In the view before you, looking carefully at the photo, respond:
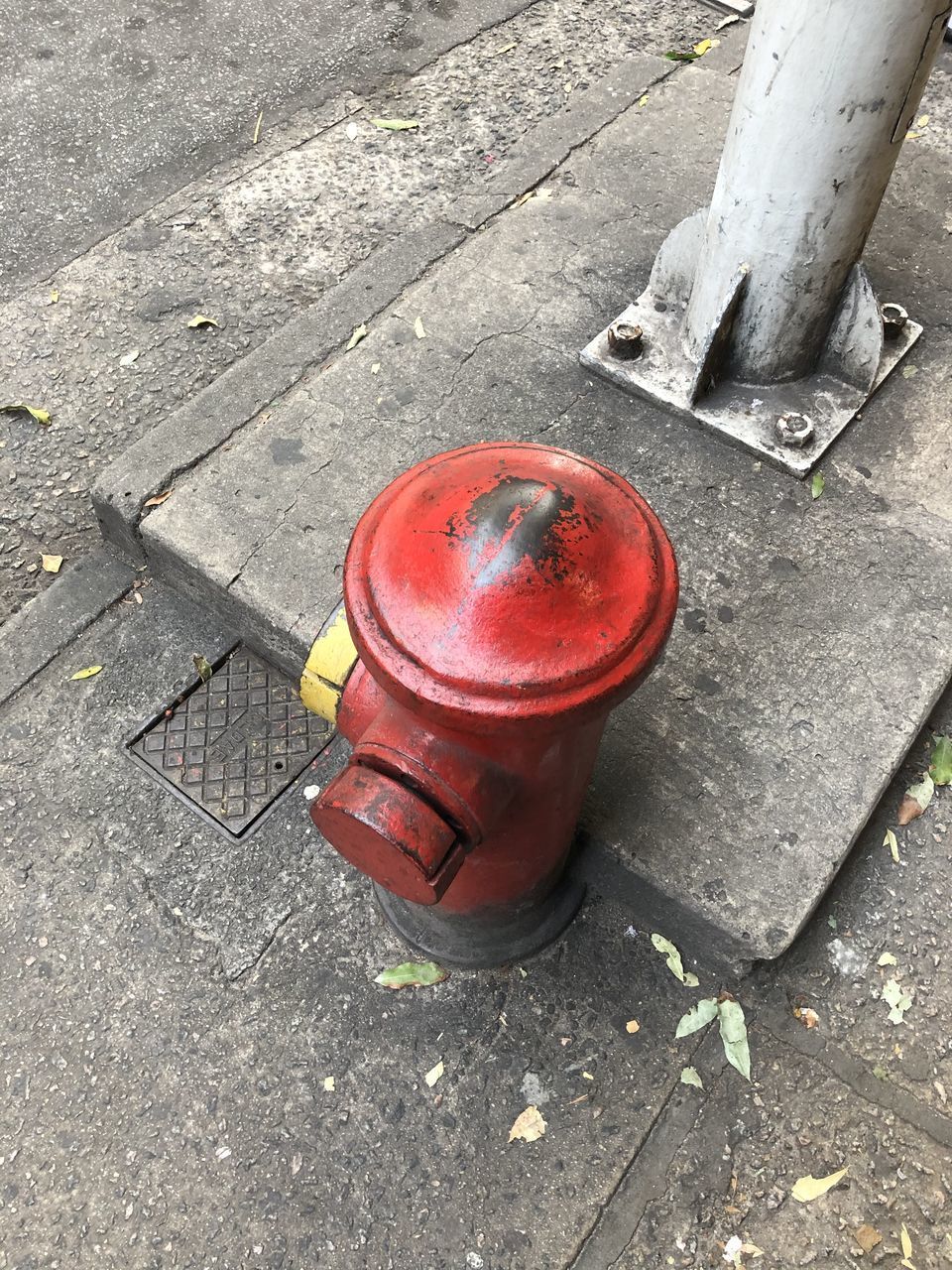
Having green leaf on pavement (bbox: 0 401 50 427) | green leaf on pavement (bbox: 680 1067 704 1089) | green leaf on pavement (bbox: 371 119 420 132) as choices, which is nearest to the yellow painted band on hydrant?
green leaf on pavement (bbox: 680 1067 704 1089)

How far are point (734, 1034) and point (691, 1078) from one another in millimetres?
122

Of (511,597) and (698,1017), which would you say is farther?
(698,1017)

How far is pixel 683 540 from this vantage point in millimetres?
2283

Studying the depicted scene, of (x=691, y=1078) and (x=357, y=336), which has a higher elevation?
(x=357, y=336)

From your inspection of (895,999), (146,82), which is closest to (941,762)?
(895,999)

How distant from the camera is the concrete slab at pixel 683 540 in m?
1.90

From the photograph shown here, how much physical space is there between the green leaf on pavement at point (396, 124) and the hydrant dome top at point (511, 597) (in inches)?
121

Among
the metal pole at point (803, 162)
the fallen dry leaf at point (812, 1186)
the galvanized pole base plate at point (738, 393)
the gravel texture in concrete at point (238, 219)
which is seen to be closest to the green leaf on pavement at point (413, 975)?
the fallen dry leaf at point (812, 1186)

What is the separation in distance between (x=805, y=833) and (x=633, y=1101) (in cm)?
62

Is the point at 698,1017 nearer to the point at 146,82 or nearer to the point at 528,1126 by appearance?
the point at 528,1126

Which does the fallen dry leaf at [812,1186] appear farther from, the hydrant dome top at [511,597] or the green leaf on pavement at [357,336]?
the green leaf on pavement at [357,336]

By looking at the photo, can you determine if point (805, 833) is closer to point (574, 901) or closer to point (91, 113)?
point (574, 901)

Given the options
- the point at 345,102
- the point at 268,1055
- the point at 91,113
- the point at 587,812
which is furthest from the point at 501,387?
the point at 91,113

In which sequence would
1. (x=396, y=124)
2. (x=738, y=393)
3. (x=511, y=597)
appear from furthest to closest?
(x=396, y=124) < (x=738, y=393) < (x=511, y=597)
